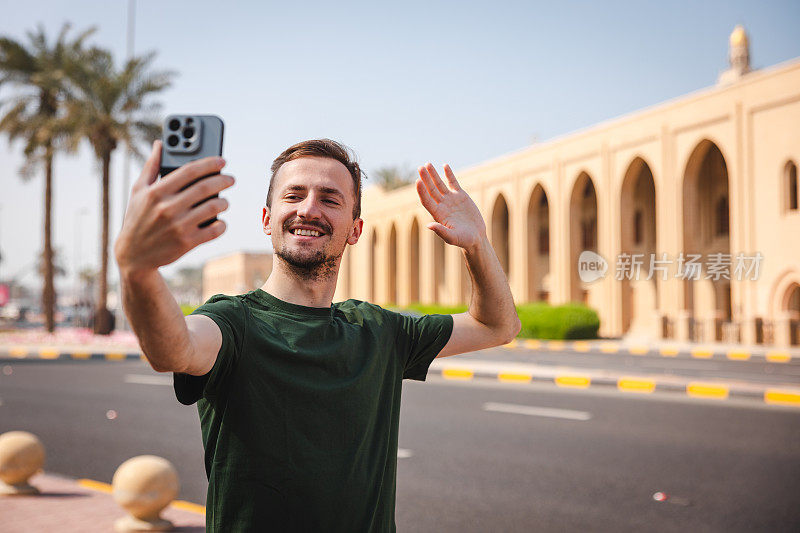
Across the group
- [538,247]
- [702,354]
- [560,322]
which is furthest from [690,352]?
[538,247]

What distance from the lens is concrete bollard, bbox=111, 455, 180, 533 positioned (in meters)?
4.42

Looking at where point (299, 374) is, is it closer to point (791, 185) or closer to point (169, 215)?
point (169, 215)

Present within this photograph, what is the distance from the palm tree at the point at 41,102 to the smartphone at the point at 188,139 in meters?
26.4

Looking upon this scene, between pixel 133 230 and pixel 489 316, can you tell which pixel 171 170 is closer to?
pixel 133 230

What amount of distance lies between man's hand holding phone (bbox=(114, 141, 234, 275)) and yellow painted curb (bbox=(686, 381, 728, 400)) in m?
11.0

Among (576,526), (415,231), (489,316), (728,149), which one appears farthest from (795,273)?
(415,231)

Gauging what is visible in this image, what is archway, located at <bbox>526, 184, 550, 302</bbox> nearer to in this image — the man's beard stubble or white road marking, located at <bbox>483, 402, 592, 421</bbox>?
white road marking, located at <bbox>483, 402, 592, 421</bbox>

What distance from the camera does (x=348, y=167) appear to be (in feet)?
6.29

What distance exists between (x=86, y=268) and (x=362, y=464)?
4699 inches

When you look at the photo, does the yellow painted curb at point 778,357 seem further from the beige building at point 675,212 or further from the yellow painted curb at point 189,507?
the yellow painted curb at point 189,507

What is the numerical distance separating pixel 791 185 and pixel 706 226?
468cm

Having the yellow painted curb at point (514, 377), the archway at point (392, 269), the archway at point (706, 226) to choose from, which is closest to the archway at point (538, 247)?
the archway at point (706, 226)

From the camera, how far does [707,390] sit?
10.9 m

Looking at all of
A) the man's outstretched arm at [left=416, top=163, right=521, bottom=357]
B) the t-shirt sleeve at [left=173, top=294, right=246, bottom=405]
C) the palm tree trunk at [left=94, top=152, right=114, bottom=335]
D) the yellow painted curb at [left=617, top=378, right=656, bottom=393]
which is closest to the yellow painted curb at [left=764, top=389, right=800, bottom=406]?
the yellow painted curb at [left=617, top=378, right=656, bottom=393]
